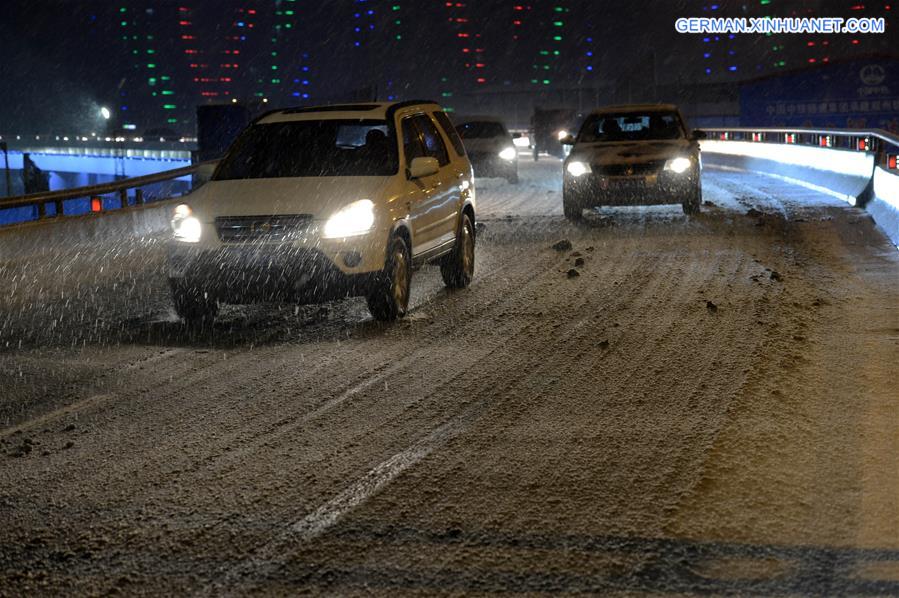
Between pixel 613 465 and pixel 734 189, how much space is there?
72.3 ft

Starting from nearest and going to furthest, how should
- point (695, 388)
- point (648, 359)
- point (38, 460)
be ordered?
point (38, 460)
point (695, 388)
point (648, 359)

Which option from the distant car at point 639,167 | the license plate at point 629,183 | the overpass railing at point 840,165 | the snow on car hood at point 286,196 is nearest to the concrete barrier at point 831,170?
the overpass railing at point 840,165

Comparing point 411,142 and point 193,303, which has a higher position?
point 411,142

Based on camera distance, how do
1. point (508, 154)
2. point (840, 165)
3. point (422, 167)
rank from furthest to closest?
point (508, 154)
point (840, 165)
point (422, 167)

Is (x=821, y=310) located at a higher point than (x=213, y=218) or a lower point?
lower

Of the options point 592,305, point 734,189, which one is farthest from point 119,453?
point 734,189

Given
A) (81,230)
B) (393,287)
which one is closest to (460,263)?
(393,287)

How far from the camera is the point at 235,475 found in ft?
19.3

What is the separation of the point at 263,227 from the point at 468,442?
4126 mm

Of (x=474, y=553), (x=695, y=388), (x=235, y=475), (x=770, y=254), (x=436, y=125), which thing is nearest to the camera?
(x=474, y=553)

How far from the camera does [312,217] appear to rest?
32.7ft

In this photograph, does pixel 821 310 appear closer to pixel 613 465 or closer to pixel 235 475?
pixel 613 465

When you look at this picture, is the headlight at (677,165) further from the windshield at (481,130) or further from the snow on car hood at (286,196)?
the windshield at (481,130)

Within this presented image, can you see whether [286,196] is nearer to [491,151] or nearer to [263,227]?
[263,227]
